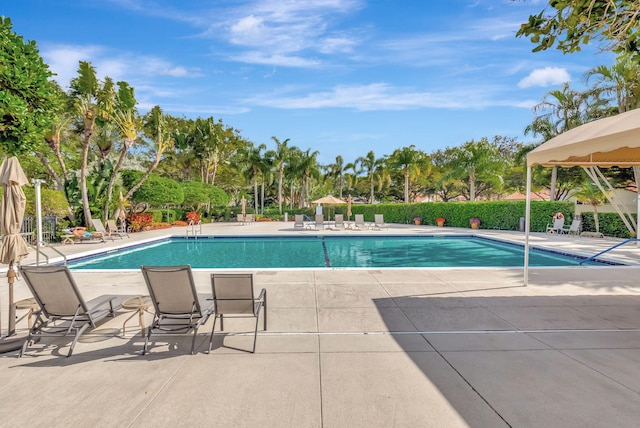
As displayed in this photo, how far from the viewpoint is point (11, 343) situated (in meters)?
3.97

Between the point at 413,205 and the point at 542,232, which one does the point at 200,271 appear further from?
the point at 413,205

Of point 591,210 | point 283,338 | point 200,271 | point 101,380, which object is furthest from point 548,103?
point 101,380

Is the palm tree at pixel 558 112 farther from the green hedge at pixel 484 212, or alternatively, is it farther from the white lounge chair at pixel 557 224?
the white lounge chair at pixel 557 224

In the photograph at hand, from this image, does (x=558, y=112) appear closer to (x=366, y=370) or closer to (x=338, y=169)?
(x=366, y=370)

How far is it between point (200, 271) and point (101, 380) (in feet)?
17.6

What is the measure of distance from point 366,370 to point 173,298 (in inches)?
86.1

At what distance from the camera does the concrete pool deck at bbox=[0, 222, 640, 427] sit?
263 cm

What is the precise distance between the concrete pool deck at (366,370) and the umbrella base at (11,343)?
0.17 metres

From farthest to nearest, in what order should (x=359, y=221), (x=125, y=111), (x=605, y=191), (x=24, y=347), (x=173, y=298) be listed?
1. (x=359, y=221)
2. (x=125, y=111)
3. (x=605, y=191)
4. (x=173, y=298)
5. (x=24, y=347)

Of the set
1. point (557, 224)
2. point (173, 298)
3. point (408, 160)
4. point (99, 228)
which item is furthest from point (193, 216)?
point (173, 298)

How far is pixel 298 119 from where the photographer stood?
28547 mm

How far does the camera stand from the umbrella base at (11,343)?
386 cm

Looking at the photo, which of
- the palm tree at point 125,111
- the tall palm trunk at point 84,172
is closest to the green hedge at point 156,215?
the tall palm trunk at point 84,172

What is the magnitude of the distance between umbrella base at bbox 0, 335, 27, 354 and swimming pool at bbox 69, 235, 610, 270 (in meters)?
6.81
